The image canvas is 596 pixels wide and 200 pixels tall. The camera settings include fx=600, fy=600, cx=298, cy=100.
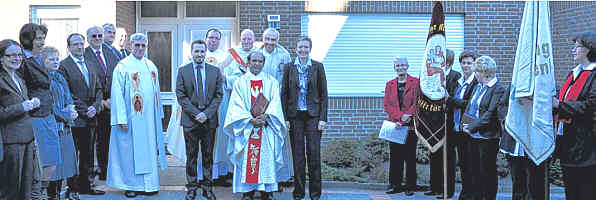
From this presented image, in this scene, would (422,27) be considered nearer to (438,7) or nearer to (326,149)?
(326,149)

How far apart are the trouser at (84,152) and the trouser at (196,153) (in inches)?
50.9

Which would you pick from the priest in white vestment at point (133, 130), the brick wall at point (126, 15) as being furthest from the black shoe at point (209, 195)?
the brick wall at point (126, 15)

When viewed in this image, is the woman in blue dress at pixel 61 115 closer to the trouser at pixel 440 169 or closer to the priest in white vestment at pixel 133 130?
the priest in white vestment at pixel 133 130

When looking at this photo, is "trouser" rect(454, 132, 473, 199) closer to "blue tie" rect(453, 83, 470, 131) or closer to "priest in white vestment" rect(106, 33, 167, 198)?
"blue tie" rect(453, 83, 470, 131)

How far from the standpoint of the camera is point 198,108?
738 cm

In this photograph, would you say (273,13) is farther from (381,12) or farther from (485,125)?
(485,125)

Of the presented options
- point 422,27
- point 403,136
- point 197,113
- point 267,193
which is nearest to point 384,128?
point 403,136

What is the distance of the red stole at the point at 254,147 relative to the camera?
716 cm

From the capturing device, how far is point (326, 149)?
35.5 ft

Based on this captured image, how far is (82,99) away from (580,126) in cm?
565

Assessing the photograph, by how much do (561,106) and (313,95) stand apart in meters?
3.05

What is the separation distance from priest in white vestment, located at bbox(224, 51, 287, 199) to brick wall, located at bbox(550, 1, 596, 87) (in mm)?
6909

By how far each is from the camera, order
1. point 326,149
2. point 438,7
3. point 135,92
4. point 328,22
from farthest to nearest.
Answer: point 328,22 → point 326,149 → point 135,92 → point 438,7

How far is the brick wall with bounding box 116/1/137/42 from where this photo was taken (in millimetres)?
11180
